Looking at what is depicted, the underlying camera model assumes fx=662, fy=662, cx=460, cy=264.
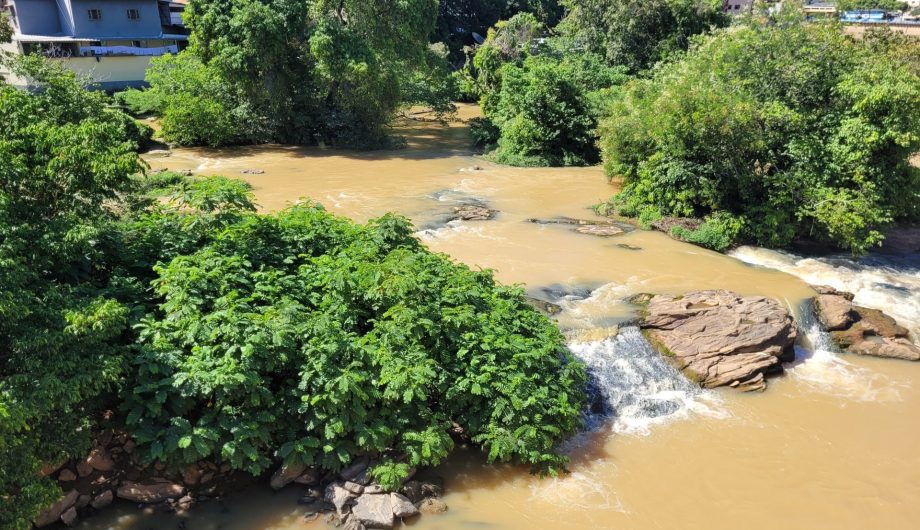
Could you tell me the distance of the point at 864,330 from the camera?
13.5 meters

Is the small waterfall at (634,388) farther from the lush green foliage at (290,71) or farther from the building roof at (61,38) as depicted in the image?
the building roof at (61,38)

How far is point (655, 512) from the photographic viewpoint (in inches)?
353

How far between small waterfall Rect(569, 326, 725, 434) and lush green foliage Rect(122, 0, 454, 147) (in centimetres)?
1742

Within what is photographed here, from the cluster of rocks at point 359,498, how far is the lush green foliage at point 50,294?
8.87 ft

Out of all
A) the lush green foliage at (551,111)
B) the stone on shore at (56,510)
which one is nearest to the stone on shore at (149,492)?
the stone on shore at (56,510)

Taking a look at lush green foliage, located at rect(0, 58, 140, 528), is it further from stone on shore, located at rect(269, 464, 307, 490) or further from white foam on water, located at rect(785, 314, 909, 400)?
white foam on water, located at rect(785, 314, 909, 400)

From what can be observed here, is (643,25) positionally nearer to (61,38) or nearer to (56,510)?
(56,510)

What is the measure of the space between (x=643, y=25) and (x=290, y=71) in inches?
617

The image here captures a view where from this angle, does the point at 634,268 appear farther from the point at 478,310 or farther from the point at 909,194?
the point at 909,194

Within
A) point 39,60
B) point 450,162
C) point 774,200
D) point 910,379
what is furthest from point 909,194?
point 39,60

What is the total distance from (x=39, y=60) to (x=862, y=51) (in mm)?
19861

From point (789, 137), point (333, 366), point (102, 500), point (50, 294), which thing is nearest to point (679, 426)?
point (333, 366)

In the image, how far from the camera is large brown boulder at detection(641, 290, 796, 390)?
12.0m

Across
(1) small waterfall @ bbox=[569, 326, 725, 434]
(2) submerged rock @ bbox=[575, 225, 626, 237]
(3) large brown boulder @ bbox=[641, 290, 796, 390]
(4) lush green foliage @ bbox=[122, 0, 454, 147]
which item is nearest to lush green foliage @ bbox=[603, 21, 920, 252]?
(2) submerged rock @ bbox=[575, 225, 626, 237]
